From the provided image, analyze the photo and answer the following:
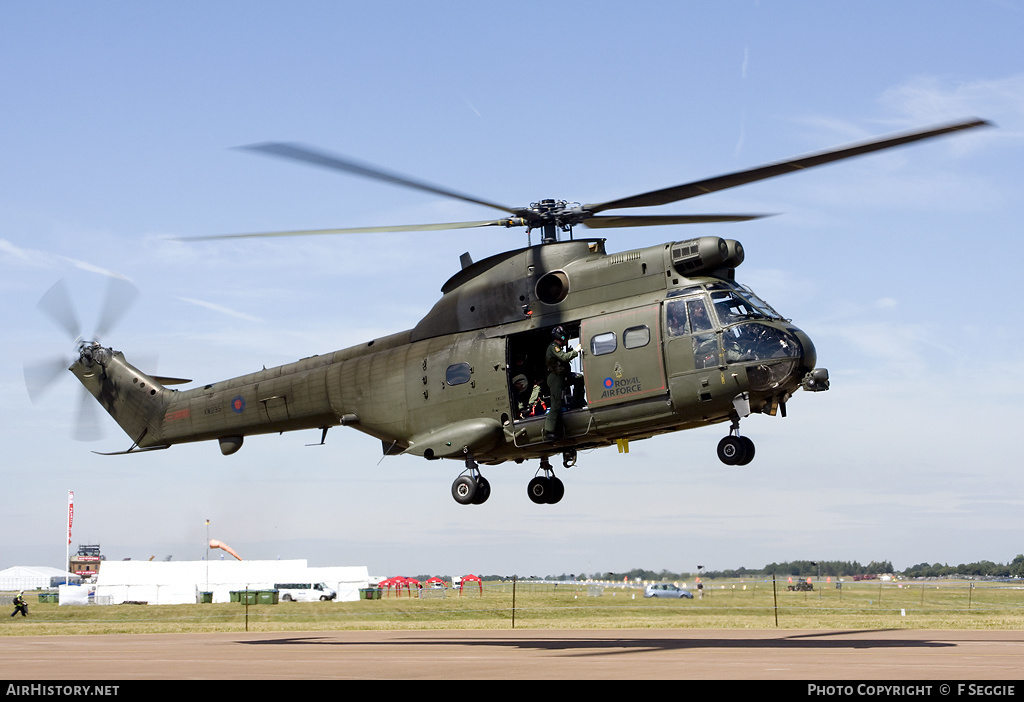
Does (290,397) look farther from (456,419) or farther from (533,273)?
(533,273)

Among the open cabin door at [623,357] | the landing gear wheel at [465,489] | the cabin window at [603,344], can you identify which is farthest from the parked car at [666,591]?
the cabin window at [603,344]

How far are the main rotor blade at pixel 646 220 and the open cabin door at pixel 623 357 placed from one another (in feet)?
9.72

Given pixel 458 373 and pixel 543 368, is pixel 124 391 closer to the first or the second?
pixel 458 373

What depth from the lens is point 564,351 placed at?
69.6 feet

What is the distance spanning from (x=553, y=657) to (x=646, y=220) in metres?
9.81

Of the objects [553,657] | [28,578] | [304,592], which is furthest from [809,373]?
[28,578]

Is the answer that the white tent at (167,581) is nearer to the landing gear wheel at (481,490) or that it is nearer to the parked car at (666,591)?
the parked car at (666,591)

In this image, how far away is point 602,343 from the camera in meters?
20.8

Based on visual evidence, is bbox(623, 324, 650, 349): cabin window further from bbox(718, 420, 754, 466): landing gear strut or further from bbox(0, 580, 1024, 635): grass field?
bbox(0, 580, 1024, 635): grass field

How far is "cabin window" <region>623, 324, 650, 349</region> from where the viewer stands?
66.4 ft

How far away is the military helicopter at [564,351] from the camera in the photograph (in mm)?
19438

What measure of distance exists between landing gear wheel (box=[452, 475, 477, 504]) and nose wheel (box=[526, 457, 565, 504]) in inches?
60.7
